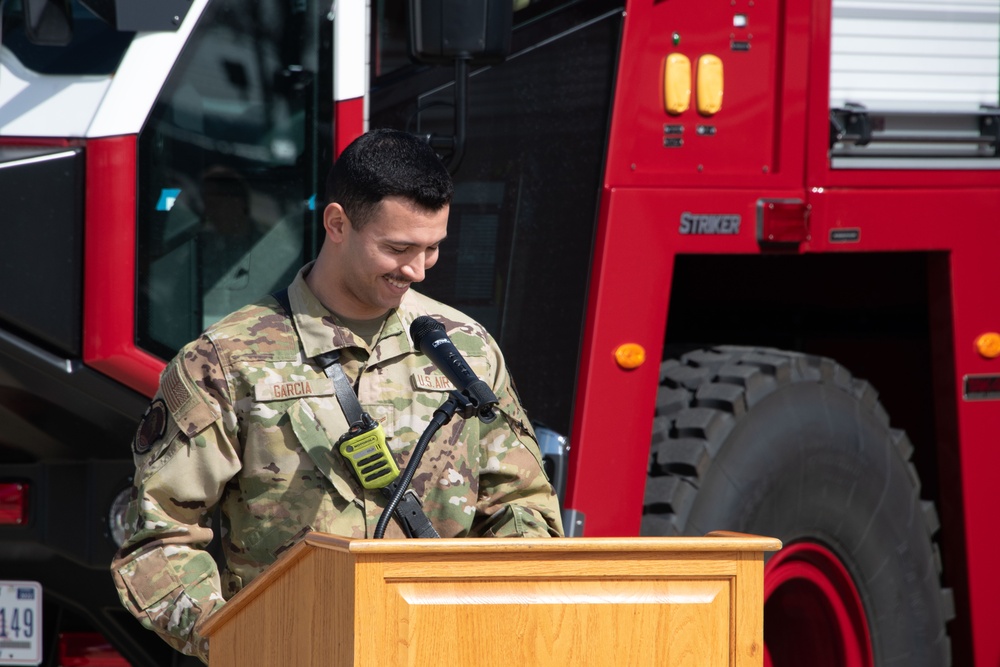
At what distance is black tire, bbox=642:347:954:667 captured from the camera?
3229 millimetres

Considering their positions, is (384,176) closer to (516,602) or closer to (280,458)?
(280,458)

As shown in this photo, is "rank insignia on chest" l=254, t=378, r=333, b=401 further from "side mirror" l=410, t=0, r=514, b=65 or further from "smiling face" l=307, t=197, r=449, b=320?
"side mirror" l=410, t=0, r=514, b=65

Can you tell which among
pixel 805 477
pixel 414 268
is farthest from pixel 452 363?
pixel 805 477

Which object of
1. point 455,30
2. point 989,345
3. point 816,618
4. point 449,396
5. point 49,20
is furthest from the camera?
point 989,345

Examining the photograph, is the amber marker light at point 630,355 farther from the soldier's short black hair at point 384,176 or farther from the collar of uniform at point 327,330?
the soldier's short black hair at point 384,176

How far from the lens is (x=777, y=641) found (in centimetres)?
352

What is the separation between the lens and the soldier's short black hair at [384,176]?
2.15m

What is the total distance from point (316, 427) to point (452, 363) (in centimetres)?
24

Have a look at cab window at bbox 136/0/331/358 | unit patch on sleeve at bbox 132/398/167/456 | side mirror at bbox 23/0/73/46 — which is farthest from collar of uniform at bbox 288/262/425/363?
side mirror at bbox 23/0/73/46

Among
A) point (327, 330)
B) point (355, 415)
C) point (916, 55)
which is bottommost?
point (355, 415)

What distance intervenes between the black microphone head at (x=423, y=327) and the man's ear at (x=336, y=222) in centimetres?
17

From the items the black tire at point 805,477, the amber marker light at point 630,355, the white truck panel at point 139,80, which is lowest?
the black tire at point 805,477

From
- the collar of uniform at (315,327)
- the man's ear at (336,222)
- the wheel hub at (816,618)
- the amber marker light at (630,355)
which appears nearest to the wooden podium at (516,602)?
the collar of uniform at (315,327)

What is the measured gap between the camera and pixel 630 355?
307 centimetres
